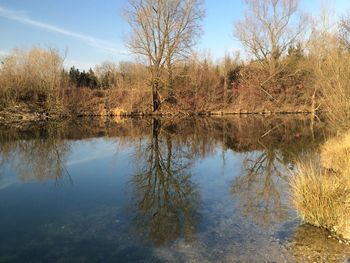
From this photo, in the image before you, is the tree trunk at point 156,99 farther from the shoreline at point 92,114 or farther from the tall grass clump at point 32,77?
the tall grass clump at point 32,77

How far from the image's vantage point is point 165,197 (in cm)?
777

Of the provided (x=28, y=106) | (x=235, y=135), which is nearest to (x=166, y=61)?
(x=28, y=106)

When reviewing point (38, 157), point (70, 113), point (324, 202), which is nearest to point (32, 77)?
point (70, 113)

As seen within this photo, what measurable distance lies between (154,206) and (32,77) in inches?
975

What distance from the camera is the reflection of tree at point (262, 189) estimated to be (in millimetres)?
6570

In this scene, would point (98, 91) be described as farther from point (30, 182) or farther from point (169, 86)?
point (30, 182)

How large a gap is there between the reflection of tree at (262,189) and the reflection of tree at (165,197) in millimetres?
1121

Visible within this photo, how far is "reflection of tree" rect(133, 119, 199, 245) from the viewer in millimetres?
5863

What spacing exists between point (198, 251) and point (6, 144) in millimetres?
13041

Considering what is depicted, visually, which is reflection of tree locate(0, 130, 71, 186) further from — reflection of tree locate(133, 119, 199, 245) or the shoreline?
the shoreline

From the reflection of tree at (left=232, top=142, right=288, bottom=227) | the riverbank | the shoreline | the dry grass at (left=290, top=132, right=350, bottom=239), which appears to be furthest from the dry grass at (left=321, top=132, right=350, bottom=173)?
the riverbank

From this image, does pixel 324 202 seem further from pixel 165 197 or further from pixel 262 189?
pixel 165 197

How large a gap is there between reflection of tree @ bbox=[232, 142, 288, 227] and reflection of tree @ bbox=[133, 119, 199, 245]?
1.12m

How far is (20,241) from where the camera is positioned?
5.52 meters
